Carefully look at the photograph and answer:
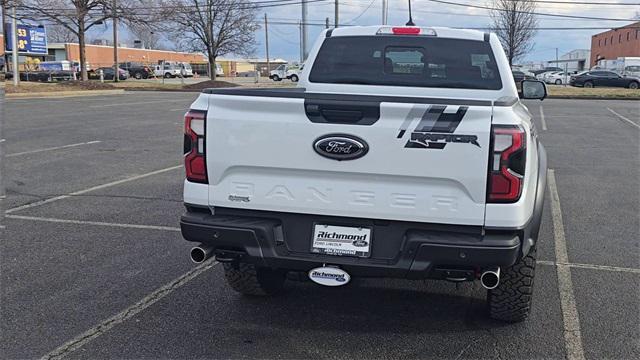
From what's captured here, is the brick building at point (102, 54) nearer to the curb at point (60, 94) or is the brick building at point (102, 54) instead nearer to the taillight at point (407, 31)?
the curb at point (60, 94)

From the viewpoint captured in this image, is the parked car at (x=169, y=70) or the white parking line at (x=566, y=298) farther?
the parked car at (x=169, y=70)

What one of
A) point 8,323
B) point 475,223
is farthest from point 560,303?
point 8,323

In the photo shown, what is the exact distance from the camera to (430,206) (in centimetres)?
321

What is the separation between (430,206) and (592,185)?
642 centimetres

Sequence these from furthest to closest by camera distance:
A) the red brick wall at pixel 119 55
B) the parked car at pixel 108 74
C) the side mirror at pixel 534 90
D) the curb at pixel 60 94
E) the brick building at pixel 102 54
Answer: the red brick wall at pixel 119 55 → the brick building at pixel 102 54 → the parked car at pixel 108 74 → the curb at pixel 60 94 → the side mirror at pixel 534 90

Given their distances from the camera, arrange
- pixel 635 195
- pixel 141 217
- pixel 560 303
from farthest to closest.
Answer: pixel 635 195 → pixel 141 217 → pixel 560 303

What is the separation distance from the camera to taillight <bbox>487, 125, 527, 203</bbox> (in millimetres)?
3092

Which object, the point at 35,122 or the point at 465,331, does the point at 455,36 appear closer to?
the point at 465,331

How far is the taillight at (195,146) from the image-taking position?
3494 millimetres

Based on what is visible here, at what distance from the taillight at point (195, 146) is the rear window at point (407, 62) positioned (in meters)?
2.05

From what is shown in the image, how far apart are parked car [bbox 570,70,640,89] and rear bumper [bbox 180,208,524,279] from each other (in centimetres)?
4544

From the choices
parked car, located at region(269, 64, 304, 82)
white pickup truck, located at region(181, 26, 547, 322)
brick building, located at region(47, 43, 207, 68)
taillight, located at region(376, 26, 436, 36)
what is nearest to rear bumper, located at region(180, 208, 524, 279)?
white pickup truck, located at region(181, 26, 547, 322)

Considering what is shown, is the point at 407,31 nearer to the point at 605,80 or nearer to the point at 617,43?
the point at 605,80

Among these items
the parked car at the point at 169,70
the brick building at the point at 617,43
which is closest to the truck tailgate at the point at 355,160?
the parked car at the point at 169,70
